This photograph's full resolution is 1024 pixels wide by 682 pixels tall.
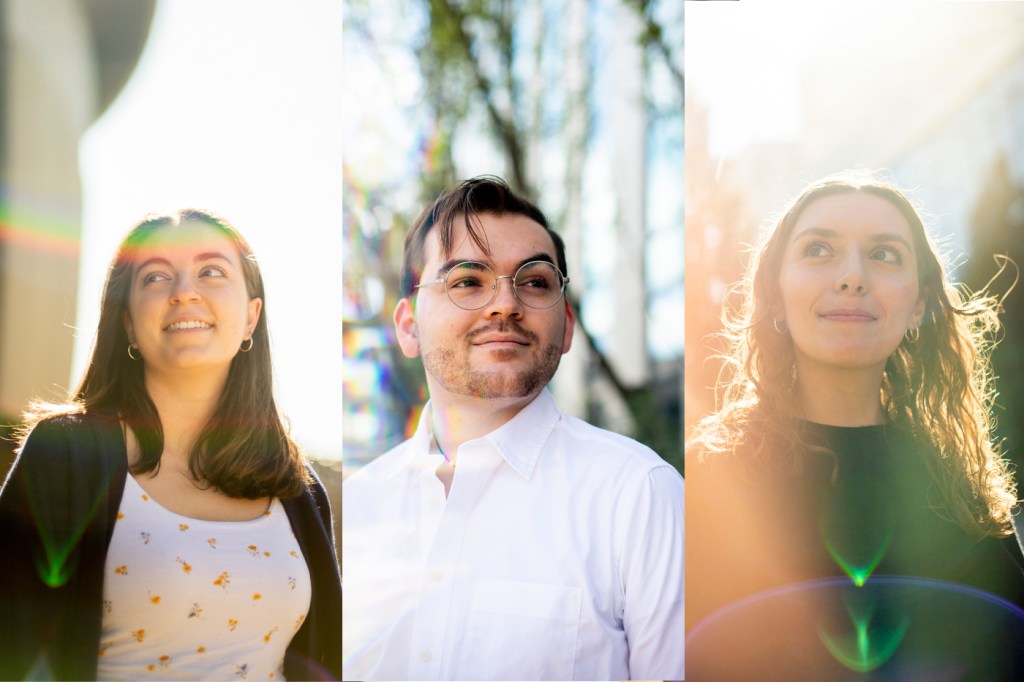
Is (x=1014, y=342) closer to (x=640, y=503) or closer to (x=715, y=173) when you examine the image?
(x=715, y=173)

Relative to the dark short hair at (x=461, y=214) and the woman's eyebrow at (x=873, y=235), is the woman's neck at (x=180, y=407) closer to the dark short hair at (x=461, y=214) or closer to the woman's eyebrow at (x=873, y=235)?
the dark short hair at (x=461, y=214)

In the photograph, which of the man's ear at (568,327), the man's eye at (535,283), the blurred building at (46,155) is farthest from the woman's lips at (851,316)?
the blurred building at (46,155)

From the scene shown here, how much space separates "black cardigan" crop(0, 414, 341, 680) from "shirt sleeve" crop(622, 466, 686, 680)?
108cm

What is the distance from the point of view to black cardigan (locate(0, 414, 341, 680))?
9.89ft

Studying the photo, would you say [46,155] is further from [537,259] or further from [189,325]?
[537,259]

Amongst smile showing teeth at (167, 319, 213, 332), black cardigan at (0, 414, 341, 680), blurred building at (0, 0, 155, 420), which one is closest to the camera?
black cardigan at (0, 414, 341, 680)

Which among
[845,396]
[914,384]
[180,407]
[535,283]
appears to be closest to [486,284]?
[535,283]

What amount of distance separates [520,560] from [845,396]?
1.35m

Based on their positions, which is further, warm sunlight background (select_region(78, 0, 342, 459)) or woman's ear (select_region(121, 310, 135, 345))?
warm sunlight background (select_region(78, 0, 342, 459))

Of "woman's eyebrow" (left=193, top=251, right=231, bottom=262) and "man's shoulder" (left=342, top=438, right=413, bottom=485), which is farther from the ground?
"woman's eyebrow" (left=193, top=251, right=231, bottom=262)

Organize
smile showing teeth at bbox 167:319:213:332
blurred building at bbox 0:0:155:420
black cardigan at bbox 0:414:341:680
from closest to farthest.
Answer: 1. black cardigan at bbox 0:414:341:680
2. smile showing teeth at bbox 167:319:213:332
3. blurred building at bbox 0:0:155:420

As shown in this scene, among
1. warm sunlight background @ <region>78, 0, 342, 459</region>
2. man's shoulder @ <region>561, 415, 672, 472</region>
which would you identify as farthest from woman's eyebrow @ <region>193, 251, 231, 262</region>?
man's shoulder @ <region>561, 415, 672, 472</region>

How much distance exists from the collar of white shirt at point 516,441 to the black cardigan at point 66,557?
0.51 m

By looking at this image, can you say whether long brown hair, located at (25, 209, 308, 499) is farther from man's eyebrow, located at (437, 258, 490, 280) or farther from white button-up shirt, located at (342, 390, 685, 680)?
man's eyebrow, located at (437, 258, 490, 280)
